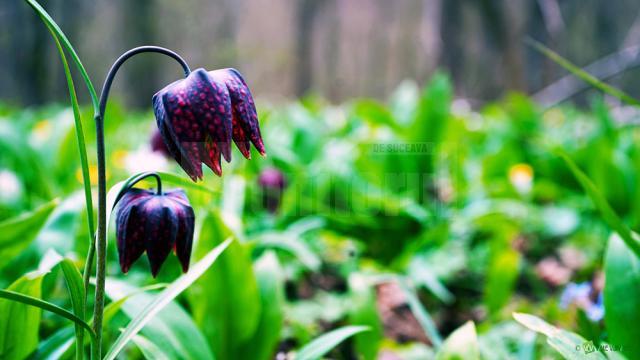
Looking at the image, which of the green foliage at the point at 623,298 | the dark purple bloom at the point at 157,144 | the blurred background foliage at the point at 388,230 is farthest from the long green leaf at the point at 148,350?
the dark purple bloom at the point at 157,144

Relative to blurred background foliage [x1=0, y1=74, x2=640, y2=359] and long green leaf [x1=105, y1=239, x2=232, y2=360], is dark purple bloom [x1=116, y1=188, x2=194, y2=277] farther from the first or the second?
blurred background foliage [x1=0, y1=74, x2=640, y2=359]

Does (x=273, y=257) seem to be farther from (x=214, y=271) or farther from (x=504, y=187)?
(x=504, y=187)

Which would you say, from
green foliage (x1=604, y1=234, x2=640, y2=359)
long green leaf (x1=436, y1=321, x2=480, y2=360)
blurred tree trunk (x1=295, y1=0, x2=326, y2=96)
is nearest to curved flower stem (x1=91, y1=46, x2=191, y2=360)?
long green leaf (x1=436, y1=321, x2=480, y2=360)

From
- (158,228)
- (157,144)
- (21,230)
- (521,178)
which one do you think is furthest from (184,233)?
(521,178)

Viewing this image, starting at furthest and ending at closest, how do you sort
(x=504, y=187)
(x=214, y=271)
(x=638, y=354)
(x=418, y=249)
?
(x=504, y=187)
(x=418, y=249)
(x=214, y=271)
(x=638, y=354)

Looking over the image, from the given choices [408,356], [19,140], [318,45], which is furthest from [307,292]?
[318,45]

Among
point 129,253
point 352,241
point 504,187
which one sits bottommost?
point 352,241

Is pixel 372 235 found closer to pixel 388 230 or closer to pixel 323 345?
pixel 388 230
